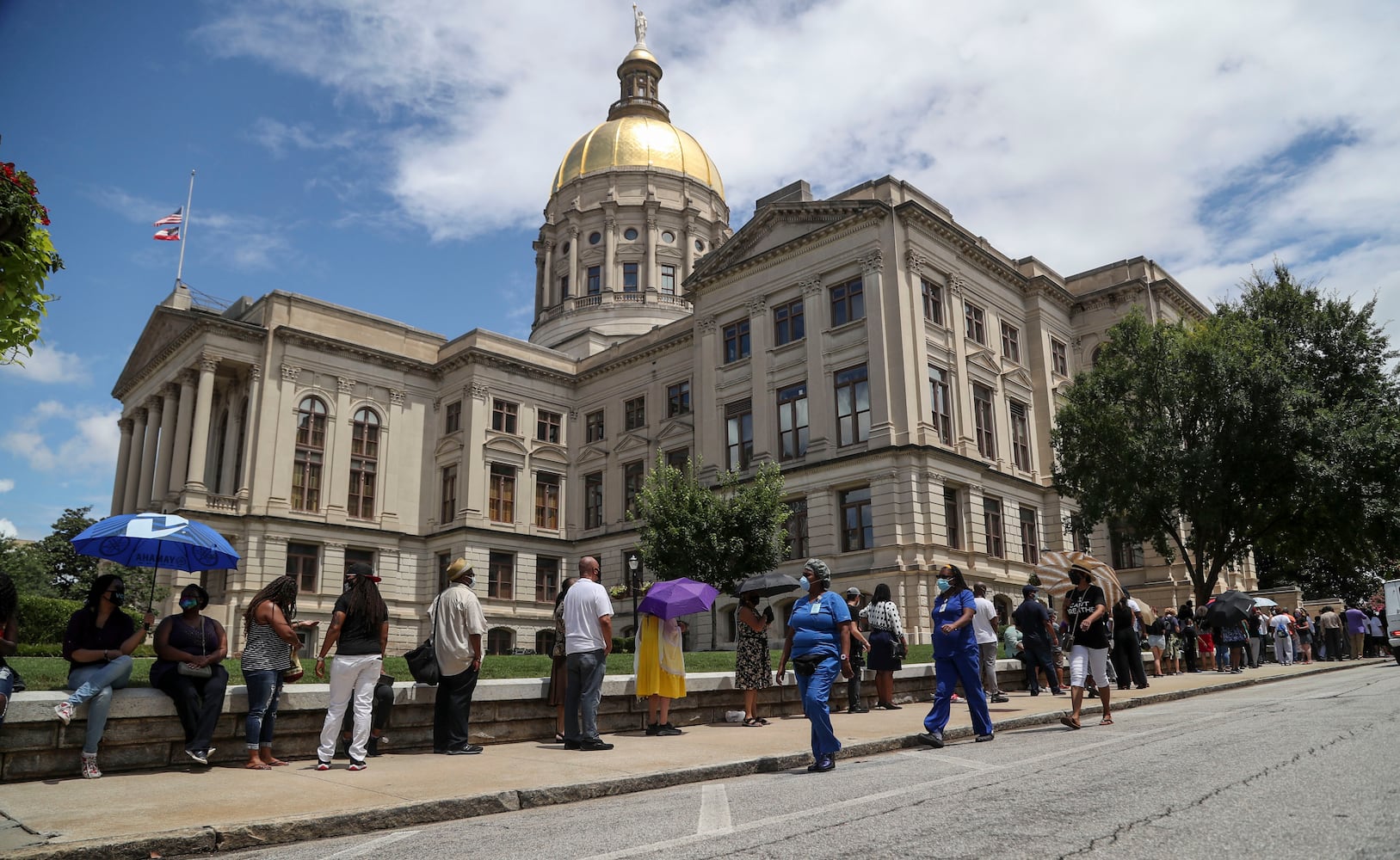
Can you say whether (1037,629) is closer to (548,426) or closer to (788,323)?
(788,323)

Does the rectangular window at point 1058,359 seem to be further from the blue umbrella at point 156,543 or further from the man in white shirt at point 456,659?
the blue umbrella at point 156,543

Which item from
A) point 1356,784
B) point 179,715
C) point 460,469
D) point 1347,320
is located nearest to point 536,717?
point 179,715

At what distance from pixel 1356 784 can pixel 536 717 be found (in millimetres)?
8142

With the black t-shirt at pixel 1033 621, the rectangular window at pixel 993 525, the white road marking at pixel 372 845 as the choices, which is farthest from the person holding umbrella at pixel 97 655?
the rectangular window at pixel 993 525

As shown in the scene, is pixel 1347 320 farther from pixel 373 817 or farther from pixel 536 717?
pixel 373 817

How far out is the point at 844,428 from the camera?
1421 inches

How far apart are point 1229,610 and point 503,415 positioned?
34505mm

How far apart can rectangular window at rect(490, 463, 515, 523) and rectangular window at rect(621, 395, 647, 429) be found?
6.23 metres

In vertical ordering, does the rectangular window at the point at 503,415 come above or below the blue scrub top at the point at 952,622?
above

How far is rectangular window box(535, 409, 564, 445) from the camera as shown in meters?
50.2

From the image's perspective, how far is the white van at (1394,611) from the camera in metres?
22.3

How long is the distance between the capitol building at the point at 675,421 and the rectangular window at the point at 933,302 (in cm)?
11

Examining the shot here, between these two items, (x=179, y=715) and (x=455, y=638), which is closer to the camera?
(x=179, y=715)

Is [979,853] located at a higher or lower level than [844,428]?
lower
